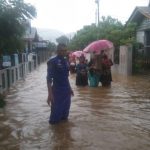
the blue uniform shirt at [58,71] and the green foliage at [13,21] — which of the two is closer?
the blue uniform shirt at [58,71]

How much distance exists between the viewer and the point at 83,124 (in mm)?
9148

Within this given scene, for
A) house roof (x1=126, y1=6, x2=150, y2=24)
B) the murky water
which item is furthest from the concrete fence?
house roof (x1=126, y1=6, x2=150, y2=24)

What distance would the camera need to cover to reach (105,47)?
1780cm

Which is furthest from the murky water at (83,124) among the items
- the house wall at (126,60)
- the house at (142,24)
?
the house at (142,24)

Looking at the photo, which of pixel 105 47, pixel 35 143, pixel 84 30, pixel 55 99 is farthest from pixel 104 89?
pixel 84 30

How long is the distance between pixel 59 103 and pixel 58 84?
411mm

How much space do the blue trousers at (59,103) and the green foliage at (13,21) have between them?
3.83m

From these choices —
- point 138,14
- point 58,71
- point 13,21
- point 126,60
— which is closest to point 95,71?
point 13,21

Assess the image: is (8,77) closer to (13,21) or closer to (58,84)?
(13,21)

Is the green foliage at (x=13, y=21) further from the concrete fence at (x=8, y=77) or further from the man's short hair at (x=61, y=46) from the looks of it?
the man's short hair at (x=61, y=46)

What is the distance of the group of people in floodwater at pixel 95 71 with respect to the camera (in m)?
16.8

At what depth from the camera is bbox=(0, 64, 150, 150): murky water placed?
293 inches

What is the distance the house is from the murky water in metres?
14.0

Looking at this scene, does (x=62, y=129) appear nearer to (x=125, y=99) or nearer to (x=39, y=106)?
(x=39, y=106)
